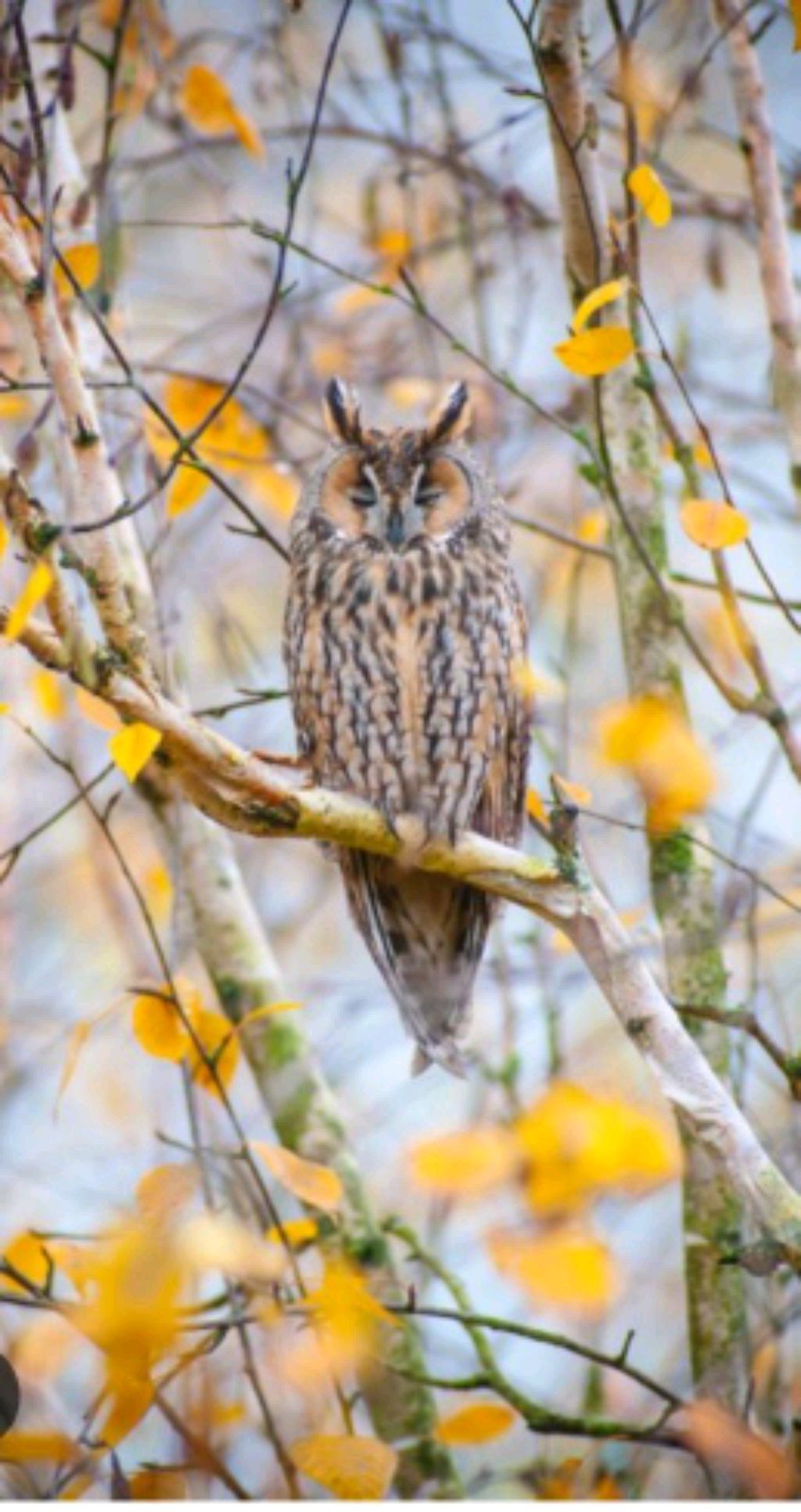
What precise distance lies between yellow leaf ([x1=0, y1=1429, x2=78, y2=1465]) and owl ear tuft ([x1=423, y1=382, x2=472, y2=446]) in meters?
1.00

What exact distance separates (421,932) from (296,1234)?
0.35m

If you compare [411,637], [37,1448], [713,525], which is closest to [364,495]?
[411,637]

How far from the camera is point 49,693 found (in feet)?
7.47

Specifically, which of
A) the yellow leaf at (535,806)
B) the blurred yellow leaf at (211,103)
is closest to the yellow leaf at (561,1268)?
the yellow leaf at (535,806)

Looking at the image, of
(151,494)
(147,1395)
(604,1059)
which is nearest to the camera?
(151,494)

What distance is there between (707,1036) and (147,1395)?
72 centimetres

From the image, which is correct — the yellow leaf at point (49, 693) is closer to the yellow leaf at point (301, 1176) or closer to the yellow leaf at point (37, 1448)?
the yellow leaf at point (301, 1176)

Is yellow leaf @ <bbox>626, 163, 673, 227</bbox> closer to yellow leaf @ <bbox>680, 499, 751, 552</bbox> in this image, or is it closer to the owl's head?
yellow leaf @ <bbox>680, 499, 751, 552</bbox>

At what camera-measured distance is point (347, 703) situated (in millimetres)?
1956

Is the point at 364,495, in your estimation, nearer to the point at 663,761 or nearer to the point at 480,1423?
the point at 663,761

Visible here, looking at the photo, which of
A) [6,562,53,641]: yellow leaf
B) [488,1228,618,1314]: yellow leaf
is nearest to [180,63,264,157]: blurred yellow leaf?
[6,562,53,641]: yellow leaf

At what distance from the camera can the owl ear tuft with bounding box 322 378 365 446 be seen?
196cm

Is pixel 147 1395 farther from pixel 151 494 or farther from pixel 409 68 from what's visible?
pixel 409 68

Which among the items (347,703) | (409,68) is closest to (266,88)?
(409,68)
